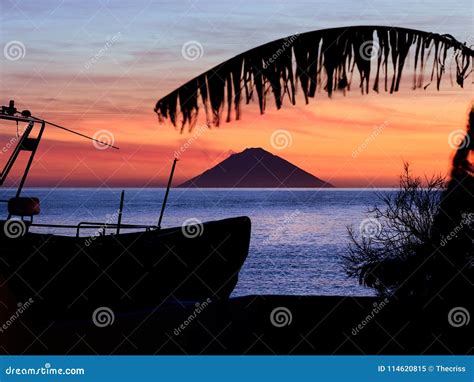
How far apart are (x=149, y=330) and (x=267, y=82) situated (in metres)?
3.24

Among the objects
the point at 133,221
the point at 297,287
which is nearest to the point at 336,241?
the point at 297,287

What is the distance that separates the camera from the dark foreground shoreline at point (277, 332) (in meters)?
7.71

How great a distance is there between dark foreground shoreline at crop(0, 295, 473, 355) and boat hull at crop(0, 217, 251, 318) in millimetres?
2079

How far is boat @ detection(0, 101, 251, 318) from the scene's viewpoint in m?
10.1

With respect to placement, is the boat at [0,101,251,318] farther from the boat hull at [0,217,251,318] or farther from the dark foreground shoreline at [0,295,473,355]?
the dark foreground shoreline at [0,295,473,355]

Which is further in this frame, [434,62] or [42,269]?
[42,269]

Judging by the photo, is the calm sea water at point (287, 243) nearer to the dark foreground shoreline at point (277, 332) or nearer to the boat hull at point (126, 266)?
the boat hull at point (126, 266)

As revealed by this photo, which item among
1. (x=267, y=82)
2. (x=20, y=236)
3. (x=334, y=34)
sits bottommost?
(x=20, y=236)

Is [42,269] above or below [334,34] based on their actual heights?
below

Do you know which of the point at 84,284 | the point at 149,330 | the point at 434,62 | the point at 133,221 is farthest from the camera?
the point at 133,221

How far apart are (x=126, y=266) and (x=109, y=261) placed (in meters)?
0.26

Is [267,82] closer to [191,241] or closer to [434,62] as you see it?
[434,62]

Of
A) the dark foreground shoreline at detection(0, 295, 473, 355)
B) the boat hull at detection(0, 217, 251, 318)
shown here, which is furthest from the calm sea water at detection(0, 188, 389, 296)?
the dark foreground shoreline at detection(0, 295, 473, 355)

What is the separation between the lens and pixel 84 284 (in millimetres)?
11297
